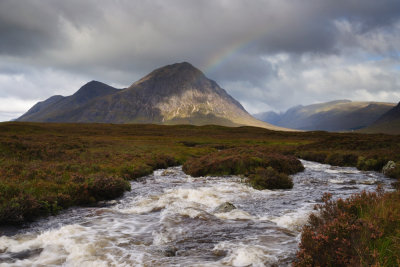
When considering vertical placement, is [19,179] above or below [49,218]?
above

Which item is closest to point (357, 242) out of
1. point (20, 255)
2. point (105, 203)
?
point (20, 255)

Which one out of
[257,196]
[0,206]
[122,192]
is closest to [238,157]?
[257,196]

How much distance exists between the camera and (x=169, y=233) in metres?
9.48

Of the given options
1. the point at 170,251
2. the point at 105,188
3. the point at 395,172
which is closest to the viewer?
the point at 170,251

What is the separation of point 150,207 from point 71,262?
626 cm

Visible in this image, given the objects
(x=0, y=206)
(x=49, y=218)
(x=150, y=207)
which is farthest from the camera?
(x=150, y=207)

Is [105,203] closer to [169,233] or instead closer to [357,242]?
[169,233]

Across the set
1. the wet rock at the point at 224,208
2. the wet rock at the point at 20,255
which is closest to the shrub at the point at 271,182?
the wet rock at the point at 224,208

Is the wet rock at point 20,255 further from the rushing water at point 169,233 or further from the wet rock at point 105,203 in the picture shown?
the wet rock at point 105,203

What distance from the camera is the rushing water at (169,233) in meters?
7.35

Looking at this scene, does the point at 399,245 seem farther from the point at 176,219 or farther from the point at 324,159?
the point at 324,159

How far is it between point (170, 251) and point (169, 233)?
5.32 ft

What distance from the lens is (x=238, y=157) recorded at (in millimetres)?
25406

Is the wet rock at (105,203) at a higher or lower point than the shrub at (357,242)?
lower
